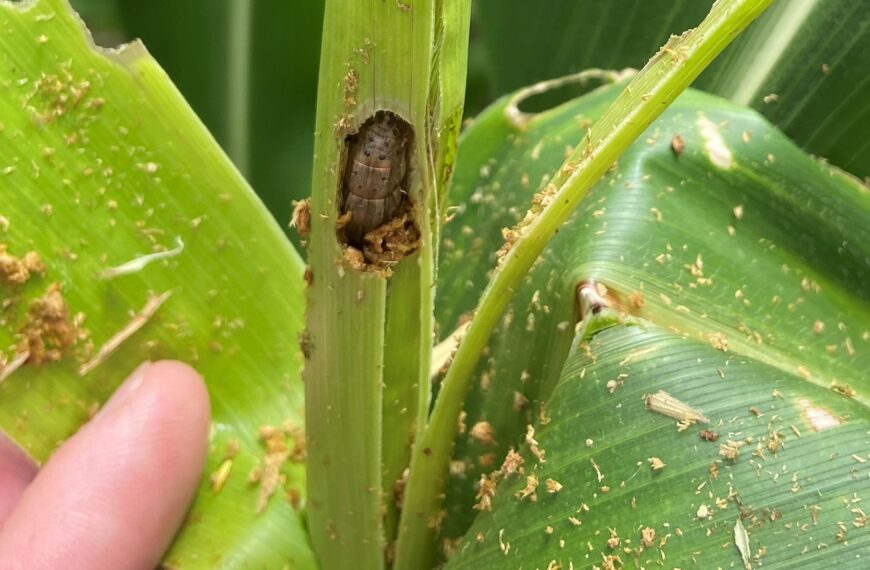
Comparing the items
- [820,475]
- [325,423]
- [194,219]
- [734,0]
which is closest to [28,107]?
[194,219]

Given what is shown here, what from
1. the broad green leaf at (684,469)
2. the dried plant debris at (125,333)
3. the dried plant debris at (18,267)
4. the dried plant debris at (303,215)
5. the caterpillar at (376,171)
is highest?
the caterpillar at (376,171)

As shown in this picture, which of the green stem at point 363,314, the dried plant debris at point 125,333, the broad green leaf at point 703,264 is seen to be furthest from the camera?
the dried plant debris at point 125,333

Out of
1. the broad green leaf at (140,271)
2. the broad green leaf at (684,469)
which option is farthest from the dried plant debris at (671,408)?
the broad green leaf at (140,271)

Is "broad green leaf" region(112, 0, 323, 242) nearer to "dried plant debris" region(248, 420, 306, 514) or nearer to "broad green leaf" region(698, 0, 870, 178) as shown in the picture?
"dried plant debris" region(248, 420, 306, 514)

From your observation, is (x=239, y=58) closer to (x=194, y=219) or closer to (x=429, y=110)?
(x=194, y=219)

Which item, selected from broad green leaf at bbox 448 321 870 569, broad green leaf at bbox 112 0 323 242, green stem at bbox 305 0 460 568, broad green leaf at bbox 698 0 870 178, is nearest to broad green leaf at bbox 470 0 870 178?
broad green leaf at bbox 698 0 870 178

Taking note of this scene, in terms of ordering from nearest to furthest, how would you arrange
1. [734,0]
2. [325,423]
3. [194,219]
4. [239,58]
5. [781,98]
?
[734,0] < [325,423] < [194,219] < [781,98] < [239,58]

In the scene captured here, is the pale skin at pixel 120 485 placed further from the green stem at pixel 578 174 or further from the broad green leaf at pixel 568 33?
the broad green leaf at pixel 568 33

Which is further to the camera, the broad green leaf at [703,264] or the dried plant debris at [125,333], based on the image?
the dried plant debris at [125,333]
